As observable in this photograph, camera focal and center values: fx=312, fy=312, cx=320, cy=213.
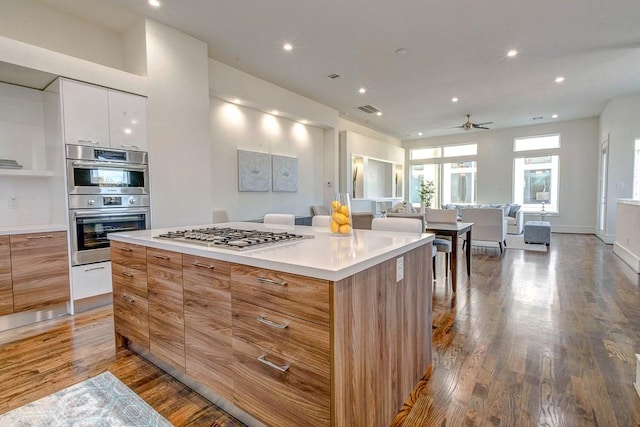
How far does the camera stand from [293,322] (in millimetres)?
1218

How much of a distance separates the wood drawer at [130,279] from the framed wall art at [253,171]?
326 cm

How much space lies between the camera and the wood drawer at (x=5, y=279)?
262cm

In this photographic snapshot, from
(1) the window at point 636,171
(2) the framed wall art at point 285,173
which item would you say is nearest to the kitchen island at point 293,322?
(2) the framed wall art at point 285,173

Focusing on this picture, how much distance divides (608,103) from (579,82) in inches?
82.8

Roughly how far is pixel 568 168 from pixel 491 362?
901 cm

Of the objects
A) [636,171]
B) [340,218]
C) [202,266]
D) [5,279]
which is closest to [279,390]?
[202,266]

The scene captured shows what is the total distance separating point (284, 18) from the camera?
3.52 meters

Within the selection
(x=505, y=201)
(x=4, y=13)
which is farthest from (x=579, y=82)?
(x=4, y=13)

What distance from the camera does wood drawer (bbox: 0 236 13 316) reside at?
2.62m

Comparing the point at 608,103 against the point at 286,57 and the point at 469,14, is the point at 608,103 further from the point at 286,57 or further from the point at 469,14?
the point at 286,57

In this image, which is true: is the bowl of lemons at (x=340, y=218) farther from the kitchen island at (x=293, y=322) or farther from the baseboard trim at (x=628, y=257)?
the baseboard trim at (x=628, y=257)

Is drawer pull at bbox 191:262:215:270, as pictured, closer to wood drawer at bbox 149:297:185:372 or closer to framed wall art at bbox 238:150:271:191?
wood drawer at bbox 149:297:185:372

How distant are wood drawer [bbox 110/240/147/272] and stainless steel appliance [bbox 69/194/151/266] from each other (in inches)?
45.6

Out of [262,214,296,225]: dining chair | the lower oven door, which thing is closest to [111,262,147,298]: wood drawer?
the lower oven door
